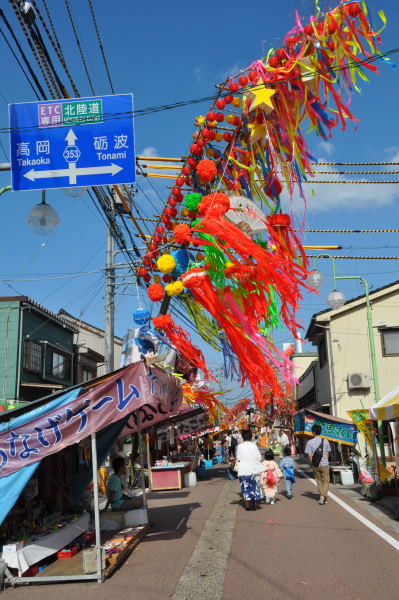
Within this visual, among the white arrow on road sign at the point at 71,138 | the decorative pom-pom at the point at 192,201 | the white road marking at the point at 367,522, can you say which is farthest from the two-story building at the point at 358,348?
the white arrow on road sign at the point at 71,138

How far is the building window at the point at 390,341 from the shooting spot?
991 inches

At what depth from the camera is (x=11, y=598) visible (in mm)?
6047

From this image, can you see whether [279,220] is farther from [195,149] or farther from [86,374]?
[86,374]

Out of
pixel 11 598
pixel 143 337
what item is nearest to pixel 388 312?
pixel 143 337

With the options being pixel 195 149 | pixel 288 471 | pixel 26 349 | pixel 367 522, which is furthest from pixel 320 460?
pixel 26 349

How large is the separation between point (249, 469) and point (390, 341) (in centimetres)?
1574

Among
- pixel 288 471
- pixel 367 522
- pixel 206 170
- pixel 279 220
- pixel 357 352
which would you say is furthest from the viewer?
pixel 357 352

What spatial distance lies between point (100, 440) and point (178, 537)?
2.16 m

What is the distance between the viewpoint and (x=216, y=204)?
780 centimetres

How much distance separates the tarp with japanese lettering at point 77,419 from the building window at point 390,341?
2011 centimetres

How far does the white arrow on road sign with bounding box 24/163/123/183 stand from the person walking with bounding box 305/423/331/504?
8.33 m

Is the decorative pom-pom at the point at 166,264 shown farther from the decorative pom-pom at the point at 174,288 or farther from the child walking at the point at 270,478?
the child walking at the point at 270,478

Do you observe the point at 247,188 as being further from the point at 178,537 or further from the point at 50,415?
the point at 178,537

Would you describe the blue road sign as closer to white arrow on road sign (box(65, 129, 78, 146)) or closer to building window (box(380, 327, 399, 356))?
white arrow on road sign (box(65, 129, 78, 146))
